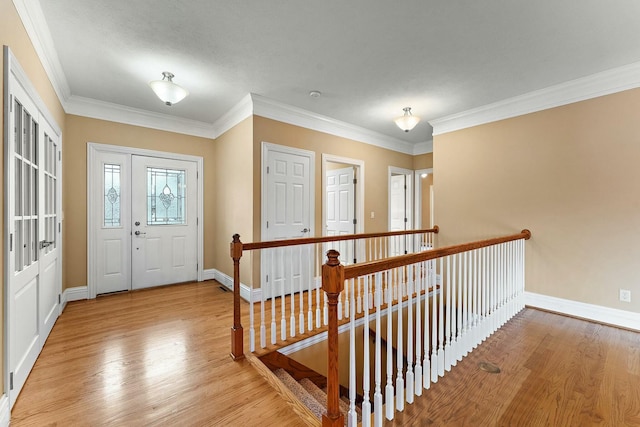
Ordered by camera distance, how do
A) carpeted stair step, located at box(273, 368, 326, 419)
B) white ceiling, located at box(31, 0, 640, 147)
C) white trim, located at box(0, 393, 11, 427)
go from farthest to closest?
1. white ceiling, located at box(31, 0, 640, 147)
2. carpeted stair step, located at box(273, 368, 326, 419)
3. white trim, located at box(0, 393, 11, 427)

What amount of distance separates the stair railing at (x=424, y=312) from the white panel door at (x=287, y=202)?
1.16 metres

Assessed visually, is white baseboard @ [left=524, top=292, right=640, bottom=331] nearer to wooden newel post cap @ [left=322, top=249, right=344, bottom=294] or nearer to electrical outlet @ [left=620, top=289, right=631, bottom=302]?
electrical outlet @ [left=620, top=289, right=631, bottom=302]

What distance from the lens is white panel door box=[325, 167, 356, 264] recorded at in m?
4.76

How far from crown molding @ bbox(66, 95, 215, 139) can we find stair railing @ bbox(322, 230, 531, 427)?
11.5 feet

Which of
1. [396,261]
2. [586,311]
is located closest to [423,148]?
[586,311]

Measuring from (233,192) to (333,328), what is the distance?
121 inches

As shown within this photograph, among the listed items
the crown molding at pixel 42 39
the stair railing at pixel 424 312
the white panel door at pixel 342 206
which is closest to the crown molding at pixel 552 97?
the stair railing at pixel 424 312

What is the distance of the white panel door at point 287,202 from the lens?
11.9ft

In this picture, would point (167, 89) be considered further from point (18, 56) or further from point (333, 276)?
point (333, 276)

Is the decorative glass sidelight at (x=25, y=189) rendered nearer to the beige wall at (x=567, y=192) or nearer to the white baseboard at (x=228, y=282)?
the white baseboard at (x=228, y=282)

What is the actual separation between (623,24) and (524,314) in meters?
2.83

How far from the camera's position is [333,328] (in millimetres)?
1368

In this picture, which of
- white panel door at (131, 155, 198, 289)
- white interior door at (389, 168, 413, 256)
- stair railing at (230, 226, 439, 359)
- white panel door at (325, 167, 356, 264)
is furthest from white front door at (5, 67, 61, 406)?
white interior door at (389, 168, 413, 256)

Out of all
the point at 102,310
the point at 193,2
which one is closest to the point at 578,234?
the point at 193,2
